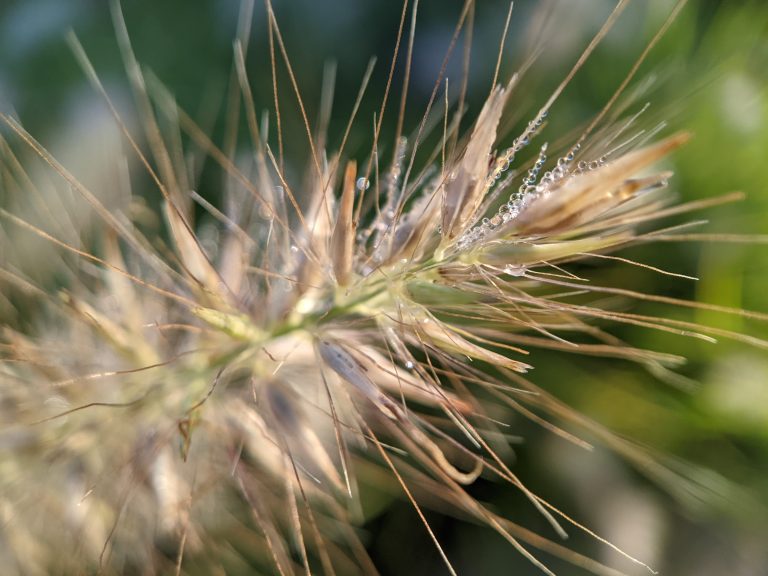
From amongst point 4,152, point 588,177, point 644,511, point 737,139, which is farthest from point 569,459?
point 4,152

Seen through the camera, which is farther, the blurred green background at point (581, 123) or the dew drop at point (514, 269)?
the blurred green background at point (581, 123)

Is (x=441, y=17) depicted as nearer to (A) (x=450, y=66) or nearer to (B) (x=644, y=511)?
(A) (x=450, y=66)

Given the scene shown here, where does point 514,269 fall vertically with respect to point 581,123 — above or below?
below

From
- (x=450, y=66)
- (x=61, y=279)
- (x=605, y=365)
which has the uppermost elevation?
(x=450, y=66)

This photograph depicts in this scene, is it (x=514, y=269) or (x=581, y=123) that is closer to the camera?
(x=514, y=269)

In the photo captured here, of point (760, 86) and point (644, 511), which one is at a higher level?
point (760, 86)

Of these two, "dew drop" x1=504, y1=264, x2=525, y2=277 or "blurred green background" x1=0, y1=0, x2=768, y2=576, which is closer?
Result: "dew drop" x1=504, y1=264, x2=525, y2=277

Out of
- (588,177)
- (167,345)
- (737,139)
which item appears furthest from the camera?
(737,139)

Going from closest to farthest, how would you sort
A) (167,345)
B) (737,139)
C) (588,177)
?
(588,177) < (167,345) < (737,139)
